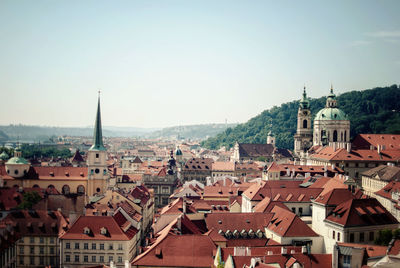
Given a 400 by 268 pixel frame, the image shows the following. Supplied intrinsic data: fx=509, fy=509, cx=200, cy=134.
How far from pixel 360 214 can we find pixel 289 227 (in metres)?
8.57

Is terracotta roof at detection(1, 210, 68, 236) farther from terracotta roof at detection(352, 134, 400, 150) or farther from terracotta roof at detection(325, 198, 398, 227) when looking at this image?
terracotta roof at detection(352, 134, 400, 150)

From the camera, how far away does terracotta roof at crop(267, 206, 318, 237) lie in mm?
60719

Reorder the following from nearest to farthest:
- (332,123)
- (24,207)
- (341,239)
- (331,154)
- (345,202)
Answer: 1. (341,239)
2. (345,202)
3. (24,207)
4. (331,154)
5. (332,123)

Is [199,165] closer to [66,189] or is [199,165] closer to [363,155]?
[363,155]

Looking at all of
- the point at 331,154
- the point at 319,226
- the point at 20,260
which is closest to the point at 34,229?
the point at 20,260

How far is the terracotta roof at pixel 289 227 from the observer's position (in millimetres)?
60719

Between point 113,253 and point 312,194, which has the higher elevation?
point 312,194

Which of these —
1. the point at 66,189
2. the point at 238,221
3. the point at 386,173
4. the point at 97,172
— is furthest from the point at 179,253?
the point at 66,189

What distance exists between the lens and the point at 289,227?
61.0m

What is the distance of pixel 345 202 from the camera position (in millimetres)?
63719

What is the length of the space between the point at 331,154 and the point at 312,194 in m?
42.8

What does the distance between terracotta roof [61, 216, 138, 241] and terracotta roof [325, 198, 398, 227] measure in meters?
25.8

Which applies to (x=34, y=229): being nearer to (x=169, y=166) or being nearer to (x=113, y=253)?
(x=113, y=253)

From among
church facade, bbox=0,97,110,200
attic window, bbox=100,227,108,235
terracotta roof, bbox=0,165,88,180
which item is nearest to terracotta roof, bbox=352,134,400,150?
church facade, bbox=0,97,110,200
